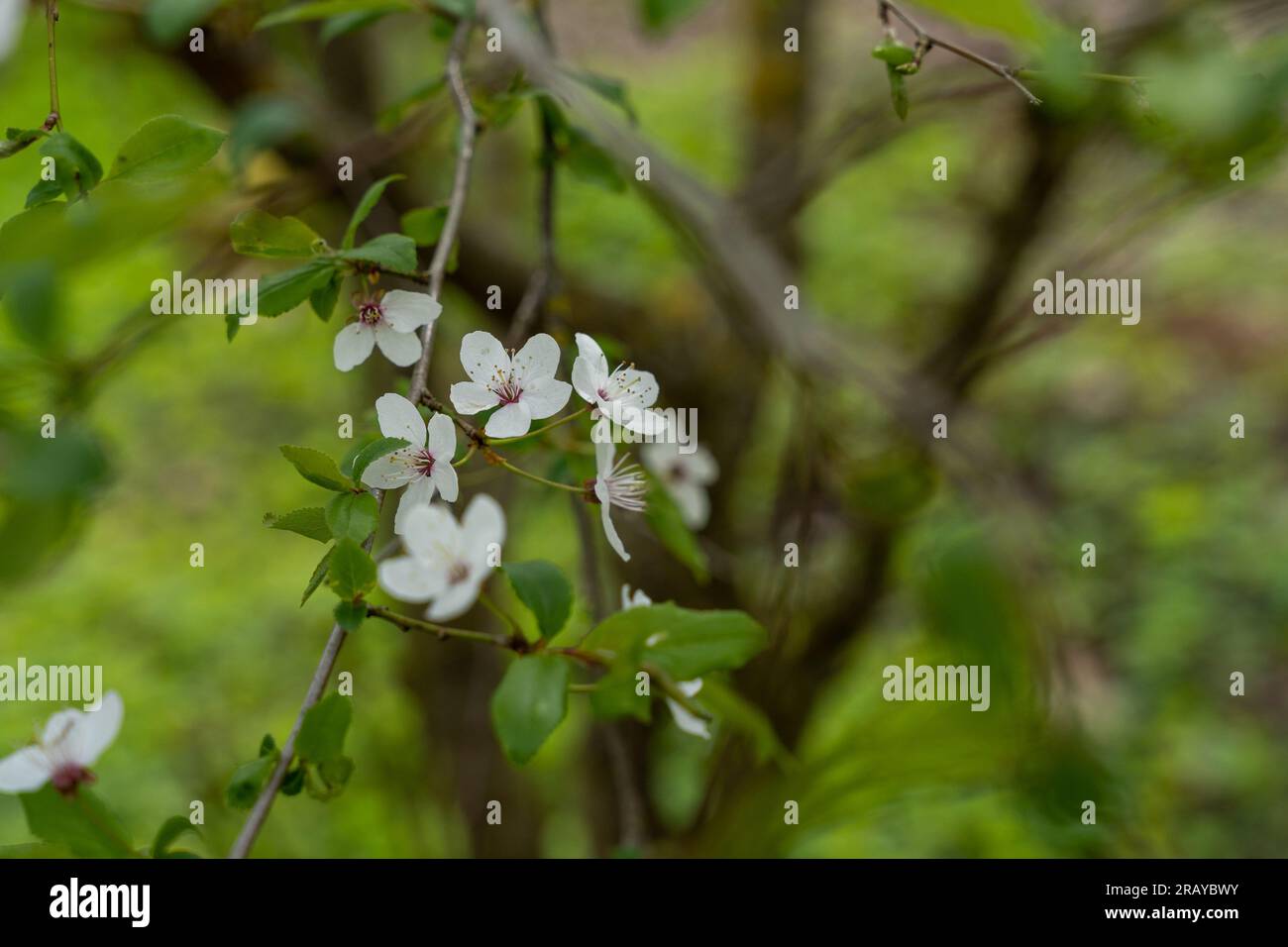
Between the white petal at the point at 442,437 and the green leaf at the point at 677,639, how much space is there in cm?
10

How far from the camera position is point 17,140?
420mm

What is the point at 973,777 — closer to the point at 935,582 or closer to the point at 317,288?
the point at 935,582

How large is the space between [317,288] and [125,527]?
2.19 meters

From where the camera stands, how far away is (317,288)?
45 cm

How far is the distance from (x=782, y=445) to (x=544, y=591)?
5.71ft

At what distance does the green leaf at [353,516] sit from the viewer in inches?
15.0

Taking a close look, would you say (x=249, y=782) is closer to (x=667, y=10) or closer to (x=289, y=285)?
(x=289, y=285)

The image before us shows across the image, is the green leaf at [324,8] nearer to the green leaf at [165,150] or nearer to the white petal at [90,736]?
the green leaf at [165,150]

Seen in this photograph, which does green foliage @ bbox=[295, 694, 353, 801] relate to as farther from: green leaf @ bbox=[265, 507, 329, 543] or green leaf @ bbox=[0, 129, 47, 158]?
green leaf @ bbox=[0, 129, 47, 158]

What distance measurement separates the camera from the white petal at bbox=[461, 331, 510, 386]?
442 mm

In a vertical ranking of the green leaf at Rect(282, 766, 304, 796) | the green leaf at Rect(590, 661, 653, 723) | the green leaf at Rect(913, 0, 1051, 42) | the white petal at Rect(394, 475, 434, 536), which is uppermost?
the green leaf at Rect(913, 0, 1051, 42)

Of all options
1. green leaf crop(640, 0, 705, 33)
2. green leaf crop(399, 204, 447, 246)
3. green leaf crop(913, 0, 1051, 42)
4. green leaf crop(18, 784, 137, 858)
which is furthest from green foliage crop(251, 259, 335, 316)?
green leaf crop(913, 0, 1051, 42)

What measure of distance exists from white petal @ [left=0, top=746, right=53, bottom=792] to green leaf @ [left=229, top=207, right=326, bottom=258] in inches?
8.4
